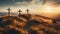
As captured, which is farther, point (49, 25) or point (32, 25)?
point (32, 25)

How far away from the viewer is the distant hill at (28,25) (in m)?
56.9

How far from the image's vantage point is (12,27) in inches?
2329

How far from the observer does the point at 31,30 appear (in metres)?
60.3

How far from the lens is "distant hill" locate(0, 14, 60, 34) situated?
56938mm

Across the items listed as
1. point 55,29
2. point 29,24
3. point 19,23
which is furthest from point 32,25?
point 55,29

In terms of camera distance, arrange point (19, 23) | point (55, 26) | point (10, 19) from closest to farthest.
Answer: point (55, 26) → point (19, 23) → point (10, 19)

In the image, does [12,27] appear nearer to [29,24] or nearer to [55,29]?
[29,24]

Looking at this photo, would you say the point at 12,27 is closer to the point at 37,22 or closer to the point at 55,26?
the point at 37,22

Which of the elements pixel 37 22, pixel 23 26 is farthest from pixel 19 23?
pixel 37 22

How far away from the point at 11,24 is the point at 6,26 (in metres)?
3.16

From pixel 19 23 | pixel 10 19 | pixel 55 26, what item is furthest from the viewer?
pixel 10 19

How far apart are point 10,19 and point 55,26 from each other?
2023cm

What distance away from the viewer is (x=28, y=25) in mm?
62031

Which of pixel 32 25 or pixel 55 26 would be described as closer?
pixel 55 26
